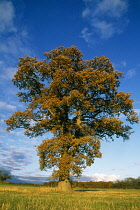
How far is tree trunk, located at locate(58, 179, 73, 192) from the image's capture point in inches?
829

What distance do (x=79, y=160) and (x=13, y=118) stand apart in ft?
29.8

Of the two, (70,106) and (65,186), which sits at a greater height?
(70,106)

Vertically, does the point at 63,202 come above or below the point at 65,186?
below

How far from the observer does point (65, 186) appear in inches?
Answer: 837

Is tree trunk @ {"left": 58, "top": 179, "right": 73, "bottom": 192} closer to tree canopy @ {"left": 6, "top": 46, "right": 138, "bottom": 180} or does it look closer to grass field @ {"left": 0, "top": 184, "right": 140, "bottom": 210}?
tree canopy @ {"left": 6, "top": 46, "right": 138, "bottom": 180}

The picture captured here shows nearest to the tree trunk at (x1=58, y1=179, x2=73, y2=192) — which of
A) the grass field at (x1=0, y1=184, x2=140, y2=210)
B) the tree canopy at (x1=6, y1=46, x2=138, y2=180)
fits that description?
the tree canopy at (x1=6, y1=46, x2=138, y2=180)

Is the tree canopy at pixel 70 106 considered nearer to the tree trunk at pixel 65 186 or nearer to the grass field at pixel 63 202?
the tree trunk at pixel 65 186

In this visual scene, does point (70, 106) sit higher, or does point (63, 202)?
point (70, 106)

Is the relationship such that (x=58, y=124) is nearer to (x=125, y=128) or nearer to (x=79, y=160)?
(x=79, y=160)

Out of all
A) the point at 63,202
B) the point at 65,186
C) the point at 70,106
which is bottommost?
the point at 63,202

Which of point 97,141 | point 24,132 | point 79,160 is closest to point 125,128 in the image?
point 97,141

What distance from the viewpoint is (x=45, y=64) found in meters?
24.5

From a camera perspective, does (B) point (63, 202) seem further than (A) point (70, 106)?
No

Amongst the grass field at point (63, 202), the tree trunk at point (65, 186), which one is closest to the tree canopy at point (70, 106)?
the tree trunk at point (65, 186)
